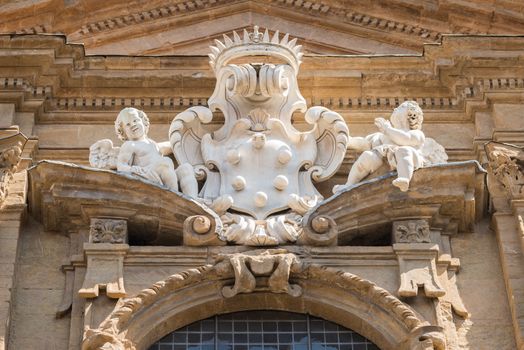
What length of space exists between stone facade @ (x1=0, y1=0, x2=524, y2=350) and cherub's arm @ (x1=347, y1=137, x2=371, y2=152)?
0.02 metres

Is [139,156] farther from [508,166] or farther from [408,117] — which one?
[508,166]

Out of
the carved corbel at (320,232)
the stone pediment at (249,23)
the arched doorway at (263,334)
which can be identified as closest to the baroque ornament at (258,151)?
the carved corbel at (320,232)

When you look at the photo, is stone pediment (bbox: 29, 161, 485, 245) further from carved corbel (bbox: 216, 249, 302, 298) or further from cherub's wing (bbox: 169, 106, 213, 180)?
cherub's wing (bbox: 169, 106, 213, 180)

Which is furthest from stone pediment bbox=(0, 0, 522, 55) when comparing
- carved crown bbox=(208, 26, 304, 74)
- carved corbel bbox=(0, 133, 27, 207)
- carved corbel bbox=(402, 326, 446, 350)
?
carved corbel bbox=(402, 326, 446, 350)

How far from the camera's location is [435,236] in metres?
20.1

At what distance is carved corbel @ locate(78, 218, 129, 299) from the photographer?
19.2 m

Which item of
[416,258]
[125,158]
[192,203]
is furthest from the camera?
[125,158]

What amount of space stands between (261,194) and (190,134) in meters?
1.35

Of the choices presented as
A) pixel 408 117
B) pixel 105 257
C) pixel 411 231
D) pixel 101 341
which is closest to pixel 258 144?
pixel 408 117

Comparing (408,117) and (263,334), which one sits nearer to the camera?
(263,334)

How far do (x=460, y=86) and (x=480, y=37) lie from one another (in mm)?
609

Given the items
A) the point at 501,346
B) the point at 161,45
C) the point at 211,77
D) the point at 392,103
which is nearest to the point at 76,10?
the point at 161,45

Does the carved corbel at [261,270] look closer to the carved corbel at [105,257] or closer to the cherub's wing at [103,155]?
the carved corbel at [105,257]

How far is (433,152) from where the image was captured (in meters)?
20.7
